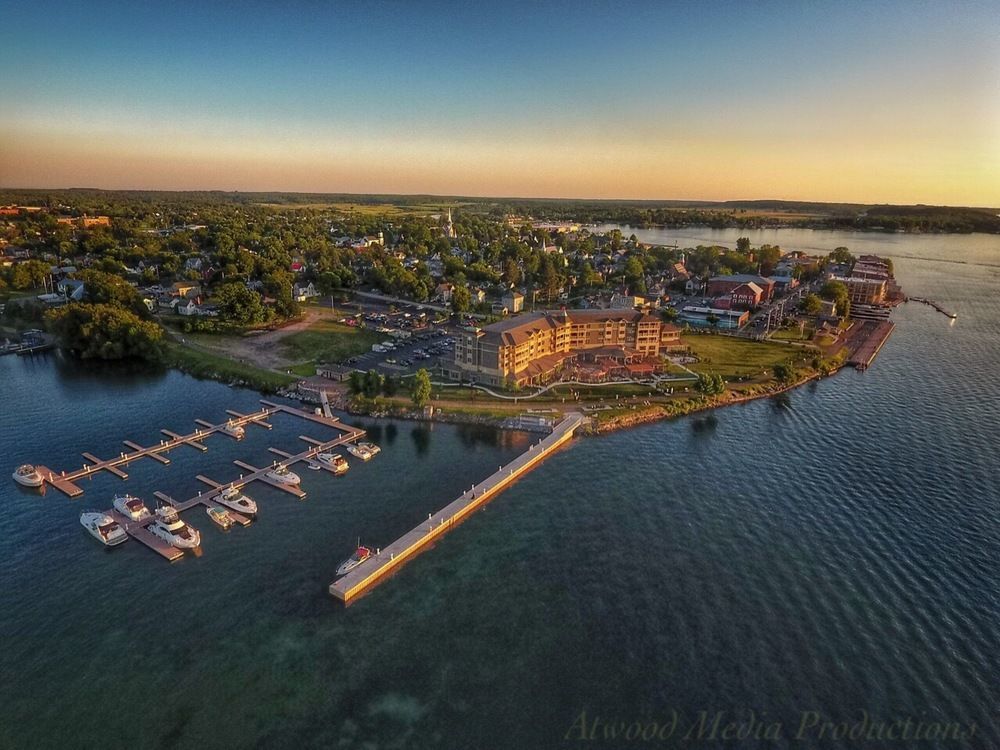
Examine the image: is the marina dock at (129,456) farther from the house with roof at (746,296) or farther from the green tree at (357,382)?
the house with roof at (746,296)

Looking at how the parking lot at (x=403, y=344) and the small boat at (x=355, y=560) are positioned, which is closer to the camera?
the small boat at (x=355, y=560)

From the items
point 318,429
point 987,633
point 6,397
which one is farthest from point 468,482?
point 6,397

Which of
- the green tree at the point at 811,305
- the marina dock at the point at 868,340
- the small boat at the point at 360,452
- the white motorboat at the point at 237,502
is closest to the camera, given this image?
the white motorboat at the point at 237,502

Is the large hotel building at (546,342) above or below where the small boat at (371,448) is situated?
above

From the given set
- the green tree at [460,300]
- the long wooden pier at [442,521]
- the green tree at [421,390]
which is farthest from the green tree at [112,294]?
the long wooden pier at [442,521]

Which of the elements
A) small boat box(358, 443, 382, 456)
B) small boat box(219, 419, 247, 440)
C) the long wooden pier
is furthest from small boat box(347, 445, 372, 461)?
small boat box(219, 419, 247, 440)

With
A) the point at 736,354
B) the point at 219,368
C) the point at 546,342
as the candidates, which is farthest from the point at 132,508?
the point at 736,354
